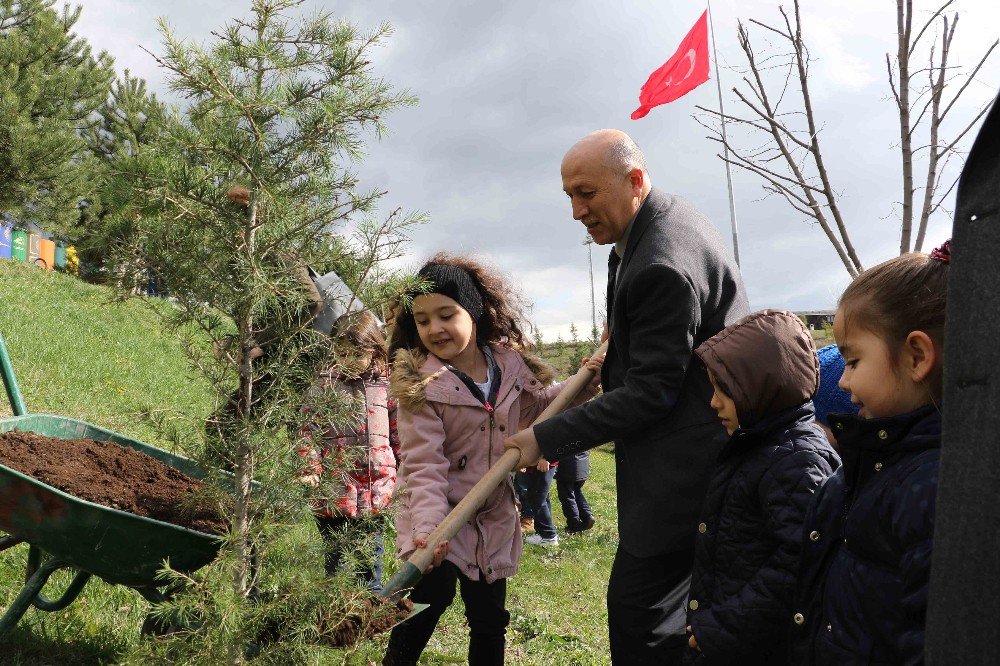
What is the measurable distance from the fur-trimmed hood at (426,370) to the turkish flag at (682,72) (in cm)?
381

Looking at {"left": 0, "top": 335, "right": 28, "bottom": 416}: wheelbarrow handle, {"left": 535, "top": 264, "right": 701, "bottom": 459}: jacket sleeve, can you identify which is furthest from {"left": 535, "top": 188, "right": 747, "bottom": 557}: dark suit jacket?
{"left": 0, "top": 335, "right": 28, "bottom": 416}: wheelbarrow handle

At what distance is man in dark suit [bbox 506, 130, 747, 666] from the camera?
238 centimetres

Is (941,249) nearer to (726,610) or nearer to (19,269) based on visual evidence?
(726,610)

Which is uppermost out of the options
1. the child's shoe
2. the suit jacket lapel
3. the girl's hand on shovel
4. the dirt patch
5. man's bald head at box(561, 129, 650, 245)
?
man's bald head at box(561, 129, 650, 245)

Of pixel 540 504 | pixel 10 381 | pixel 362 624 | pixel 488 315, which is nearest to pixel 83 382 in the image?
pixel 540 504

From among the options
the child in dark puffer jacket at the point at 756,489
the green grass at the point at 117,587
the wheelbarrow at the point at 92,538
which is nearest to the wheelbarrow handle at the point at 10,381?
the green grass at the point at 117,587

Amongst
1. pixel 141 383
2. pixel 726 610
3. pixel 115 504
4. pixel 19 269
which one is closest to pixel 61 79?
pixel 19 269

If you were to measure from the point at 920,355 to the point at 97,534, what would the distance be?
87.9 inches

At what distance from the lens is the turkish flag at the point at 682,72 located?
6.20 metres

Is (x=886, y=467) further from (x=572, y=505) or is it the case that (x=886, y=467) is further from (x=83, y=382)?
(x=83, y=382)

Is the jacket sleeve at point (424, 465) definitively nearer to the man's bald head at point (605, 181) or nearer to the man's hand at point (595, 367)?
the man's hand at point (595, 367)

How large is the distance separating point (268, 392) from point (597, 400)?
41.5 inches

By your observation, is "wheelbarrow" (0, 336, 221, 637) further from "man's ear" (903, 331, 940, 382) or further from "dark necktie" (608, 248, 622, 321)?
"man's ear" (903, 331, 940, 382)

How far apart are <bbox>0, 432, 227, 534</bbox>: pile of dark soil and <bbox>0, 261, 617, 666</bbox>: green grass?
0.23 m
